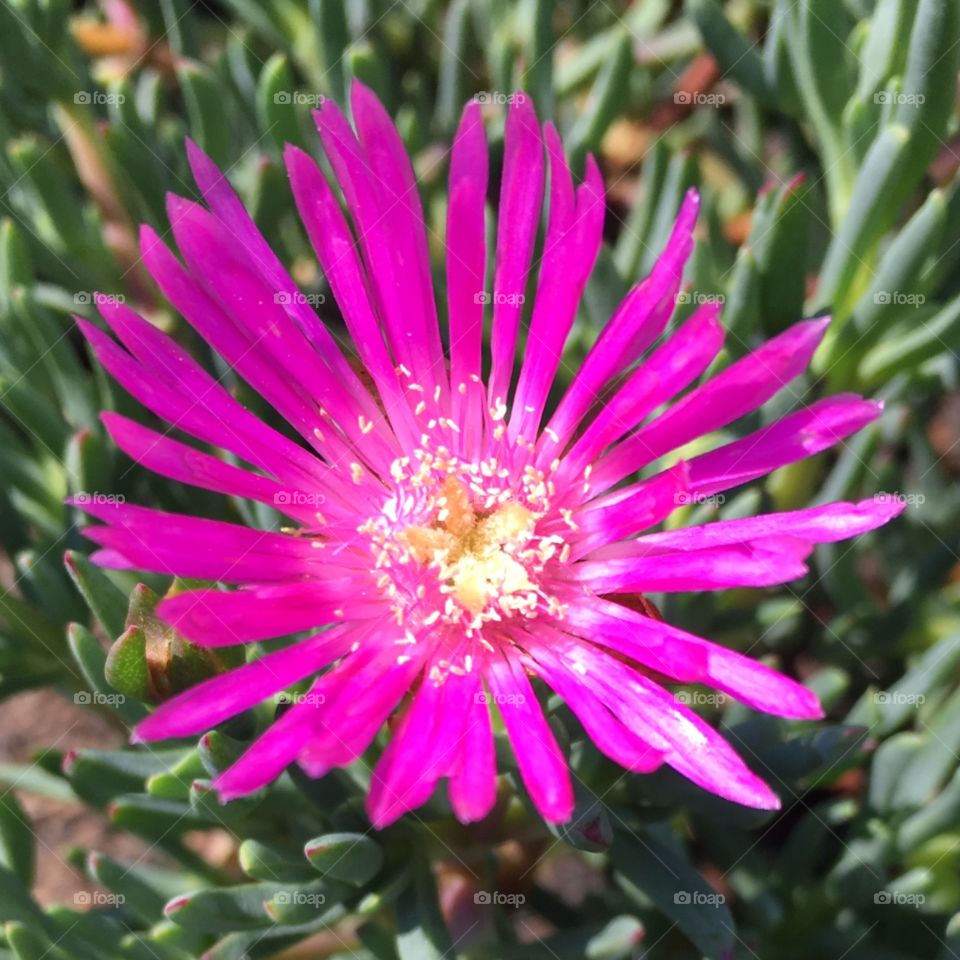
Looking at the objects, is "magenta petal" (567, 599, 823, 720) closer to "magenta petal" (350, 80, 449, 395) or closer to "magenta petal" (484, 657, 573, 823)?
"magenta petal" (484, 657, 573, 823)

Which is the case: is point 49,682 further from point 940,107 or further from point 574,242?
point 940,107

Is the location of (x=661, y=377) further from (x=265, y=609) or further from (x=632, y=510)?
(x=265, y=609)

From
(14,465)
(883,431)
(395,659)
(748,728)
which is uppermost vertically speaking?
(14,465)

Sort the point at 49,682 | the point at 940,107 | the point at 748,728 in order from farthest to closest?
the point at 49,682, the point at 940,107, the point at 748,728

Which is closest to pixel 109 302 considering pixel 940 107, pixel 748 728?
pixel 748 728

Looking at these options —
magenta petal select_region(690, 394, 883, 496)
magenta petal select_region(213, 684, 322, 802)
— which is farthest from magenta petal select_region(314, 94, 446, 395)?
magenta petal select_region(213, 684, 322, 802)

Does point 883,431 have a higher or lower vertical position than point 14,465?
lower
